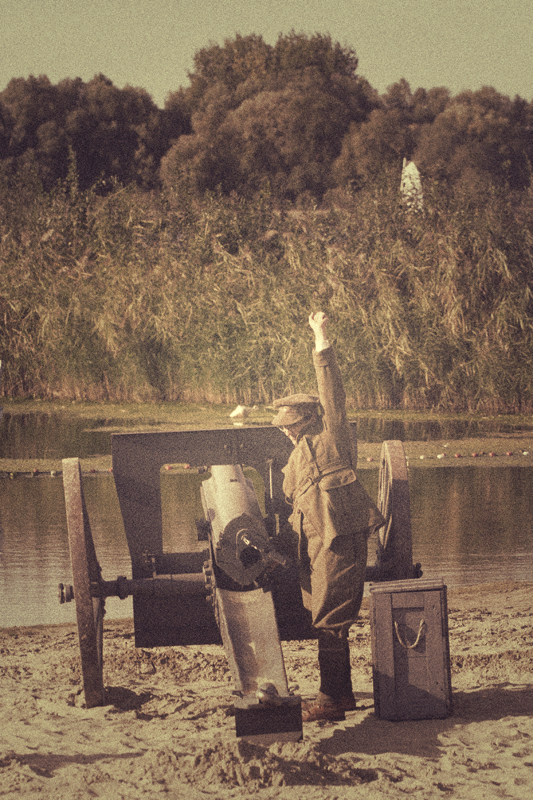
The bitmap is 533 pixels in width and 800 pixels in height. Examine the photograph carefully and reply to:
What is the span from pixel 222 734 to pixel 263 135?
3398cm

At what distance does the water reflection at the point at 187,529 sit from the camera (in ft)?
22.6

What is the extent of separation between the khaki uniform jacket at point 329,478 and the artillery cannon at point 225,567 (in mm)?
218

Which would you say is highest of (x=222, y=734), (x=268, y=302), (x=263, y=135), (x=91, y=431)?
(x=263, y=135)

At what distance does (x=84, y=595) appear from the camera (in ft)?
14.6

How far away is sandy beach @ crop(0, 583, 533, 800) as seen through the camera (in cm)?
364

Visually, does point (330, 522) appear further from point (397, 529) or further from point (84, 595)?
point (84, 595)

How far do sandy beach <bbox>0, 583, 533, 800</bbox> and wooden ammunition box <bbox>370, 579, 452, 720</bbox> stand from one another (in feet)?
0.25

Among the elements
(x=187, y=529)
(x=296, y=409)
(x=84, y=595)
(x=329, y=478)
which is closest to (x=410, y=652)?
(x=329, y=478)

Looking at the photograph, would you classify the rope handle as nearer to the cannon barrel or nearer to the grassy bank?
the cannon barrel

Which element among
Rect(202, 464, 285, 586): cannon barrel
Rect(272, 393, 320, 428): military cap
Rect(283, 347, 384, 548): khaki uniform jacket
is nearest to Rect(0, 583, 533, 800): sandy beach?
Rect(202, 464, 285, 586): cannon barrel

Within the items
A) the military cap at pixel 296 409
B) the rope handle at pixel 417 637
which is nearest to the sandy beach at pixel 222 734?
the rope handle at pixel 417 637

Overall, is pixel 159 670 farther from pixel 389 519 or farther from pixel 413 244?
pixel 413 244

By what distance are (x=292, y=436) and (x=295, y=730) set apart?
124cm

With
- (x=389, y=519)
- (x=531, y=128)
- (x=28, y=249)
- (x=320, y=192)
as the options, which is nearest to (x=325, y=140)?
(x=320, y=192)
